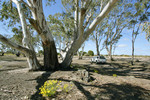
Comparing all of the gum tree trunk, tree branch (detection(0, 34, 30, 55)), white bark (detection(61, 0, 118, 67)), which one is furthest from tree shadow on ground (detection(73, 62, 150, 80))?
tree branch (detection(0, 34, 30, 55))

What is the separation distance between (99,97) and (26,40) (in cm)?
520

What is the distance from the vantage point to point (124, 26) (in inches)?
622

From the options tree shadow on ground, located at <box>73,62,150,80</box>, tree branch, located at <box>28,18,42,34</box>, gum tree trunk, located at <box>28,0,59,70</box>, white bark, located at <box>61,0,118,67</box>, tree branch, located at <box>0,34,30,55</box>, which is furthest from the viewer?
tree shadow on ground, located at <box>73,62,150,80</box>

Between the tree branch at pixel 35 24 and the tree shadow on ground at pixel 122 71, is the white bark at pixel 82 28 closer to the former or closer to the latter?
the tree shadow on ground at pixel 122 71

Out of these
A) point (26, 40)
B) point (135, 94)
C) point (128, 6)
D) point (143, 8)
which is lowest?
point (135, 94)

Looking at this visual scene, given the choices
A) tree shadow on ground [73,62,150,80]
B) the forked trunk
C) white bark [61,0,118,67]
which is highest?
white bark [61,0,118,67]

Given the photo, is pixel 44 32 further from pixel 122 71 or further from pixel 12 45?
pixel 122 71

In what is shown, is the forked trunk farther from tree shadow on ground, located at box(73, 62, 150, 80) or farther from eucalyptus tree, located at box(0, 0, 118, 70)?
tree shadow on ground, located at box(73, 62, 150, 80)

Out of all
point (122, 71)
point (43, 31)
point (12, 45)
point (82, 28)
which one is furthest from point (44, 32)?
point (122, 71)

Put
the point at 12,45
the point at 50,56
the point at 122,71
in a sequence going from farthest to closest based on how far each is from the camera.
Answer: the point at 122,71
the point at 50,56
the point at 12,45

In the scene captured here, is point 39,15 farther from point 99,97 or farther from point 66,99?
point 99,97

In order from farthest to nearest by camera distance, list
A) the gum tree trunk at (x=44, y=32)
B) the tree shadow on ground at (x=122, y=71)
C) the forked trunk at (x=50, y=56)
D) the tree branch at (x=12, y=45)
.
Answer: the tree shadow on ground at (x=122, y=71), the forked trunk at (x=50, y=56), the gum tree trunk at (x=44, y=32), the tree branch at (x=12, y=45)

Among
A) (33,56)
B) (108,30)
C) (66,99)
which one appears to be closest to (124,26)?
(108,30)

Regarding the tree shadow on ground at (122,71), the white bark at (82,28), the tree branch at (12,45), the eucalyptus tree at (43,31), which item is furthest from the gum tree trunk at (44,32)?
the tree shadow on ground at (122,71)
